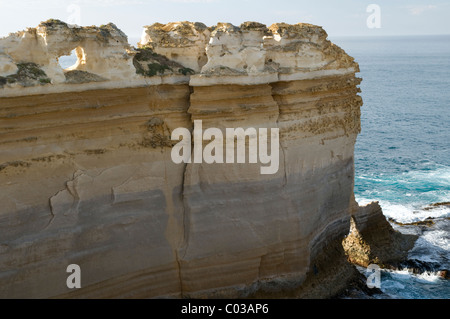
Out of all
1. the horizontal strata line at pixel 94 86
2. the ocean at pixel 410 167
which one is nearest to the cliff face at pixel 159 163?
the horizontal strata line at pixel 94 86

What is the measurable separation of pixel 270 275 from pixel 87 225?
5.06 m

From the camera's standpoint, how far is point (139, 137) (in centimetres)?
1181

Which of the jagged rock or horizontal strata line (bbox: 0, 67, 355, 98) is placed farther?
the jagged rock

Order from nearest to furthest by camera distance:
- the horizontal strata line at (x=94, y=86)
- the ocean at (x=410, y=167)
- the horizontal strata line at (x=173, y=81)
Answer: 1. the horizontal strata line at (x=94, y=86)
2. the horizontal strata line at (x=173, y=81)
3. the ocean at (x=410, y=167)

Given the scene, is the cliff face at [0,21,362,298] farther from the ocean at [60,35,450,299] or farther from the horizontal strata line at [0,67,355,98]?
the ocean at [60,35,450,299]

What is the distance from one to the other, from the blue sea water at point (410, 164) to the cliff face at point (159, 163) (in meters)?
4.24

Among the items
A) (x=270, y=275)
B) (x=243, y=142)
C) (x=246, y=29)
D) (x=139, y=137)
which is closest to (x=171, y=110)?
(x=139, y=137)

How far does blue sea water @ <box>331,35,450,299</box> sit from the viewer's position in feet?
52.2

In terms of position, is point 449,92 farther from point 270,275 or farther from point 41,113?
point 41,113

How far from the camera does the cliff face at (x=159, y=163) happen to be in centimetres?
1064

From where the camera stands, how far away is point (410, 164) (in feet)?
93.1

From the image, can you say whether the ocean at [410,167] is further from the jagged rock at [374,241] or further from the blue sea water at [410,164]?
the jagged rock at [374,241]

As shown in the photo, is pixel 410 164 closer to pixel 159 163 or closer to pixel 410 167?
pixel 410 167

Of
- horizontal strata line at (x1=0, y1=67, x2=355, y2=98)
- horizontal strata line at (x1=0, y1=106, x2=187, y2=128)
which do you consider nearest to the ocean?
horizontal strata line at (x1=0, y1=67, x2=355, y2=98)
